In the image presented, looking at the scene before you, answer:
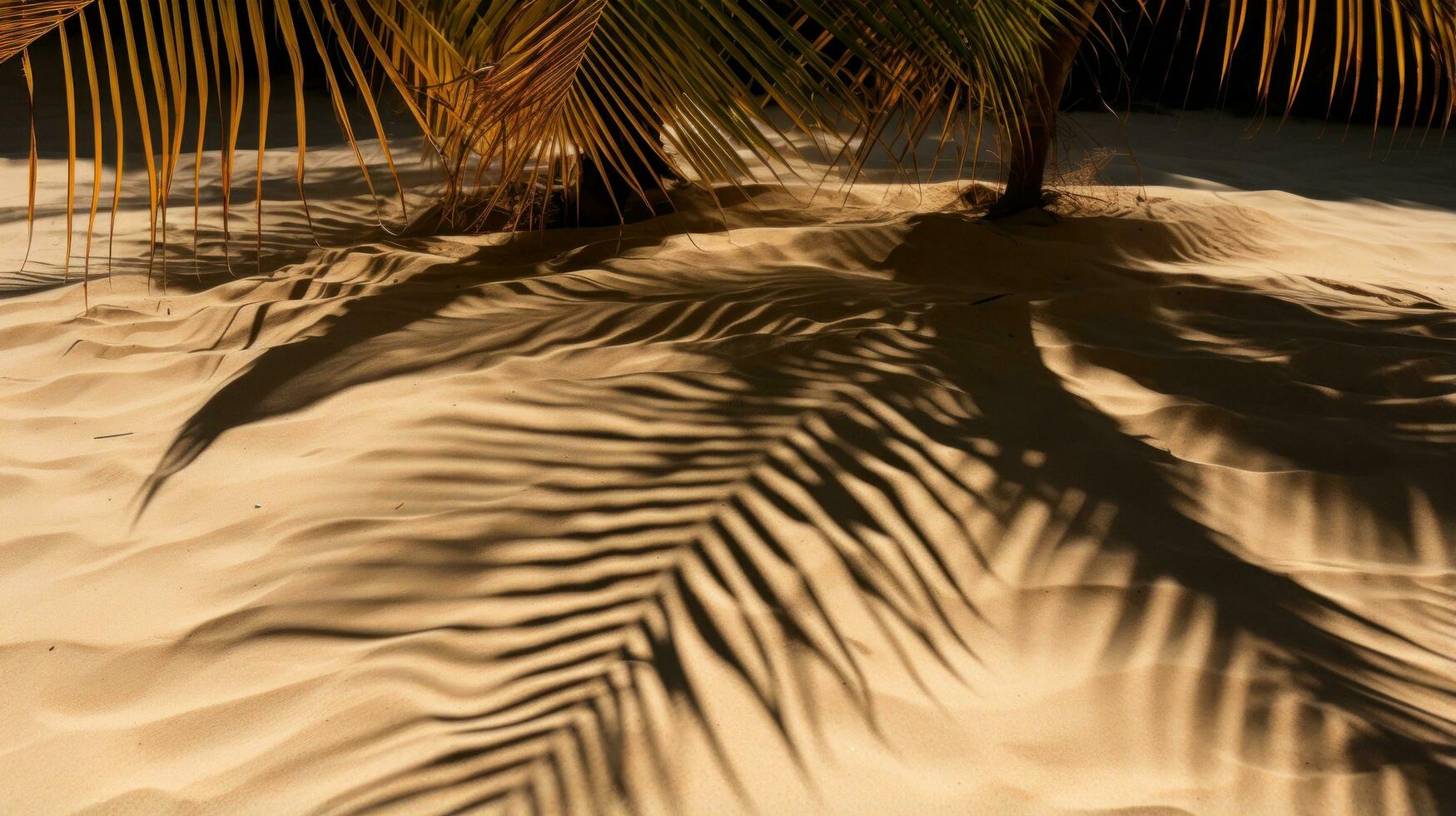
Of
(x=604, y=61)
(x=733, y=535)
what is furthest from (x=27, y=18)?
(x=733, y=535)

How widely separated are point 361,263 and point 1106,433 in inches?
76.1

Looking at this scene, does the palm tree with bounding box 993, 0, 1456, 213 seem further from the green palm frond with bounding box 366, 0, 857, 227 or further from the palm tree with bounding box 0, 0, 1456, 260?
the green palm frond with bounding box 366, 0, 857, 227

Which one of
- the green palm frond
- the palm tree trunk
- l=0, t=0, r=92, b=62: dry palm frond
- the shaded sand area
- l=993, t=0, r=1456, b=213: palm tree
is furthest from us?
the palm tree trunk

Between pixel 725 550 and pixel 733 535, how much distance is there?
3 centimetres

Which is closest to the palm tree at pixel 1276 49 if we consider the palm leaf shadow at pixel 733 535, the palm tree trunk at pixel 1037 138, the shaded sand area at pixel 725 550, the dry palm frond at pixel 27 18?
the palm tree trunk at pixel 1037 138

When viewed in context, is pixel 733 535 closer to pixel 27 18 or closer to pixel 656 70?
pixel 656 70

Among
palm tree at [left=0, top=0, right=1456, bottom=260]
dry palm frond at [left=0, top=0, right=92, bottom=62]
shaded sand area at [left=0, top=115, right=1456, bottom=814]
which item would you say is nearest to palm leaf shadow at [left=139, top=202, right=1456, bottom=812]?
shaded sand area at [left=0, top=115, right=1456, bottom=814]

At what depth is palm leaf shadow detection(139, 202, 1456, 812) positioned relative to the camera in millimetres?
1131

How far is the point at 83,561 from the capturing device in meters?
1.47

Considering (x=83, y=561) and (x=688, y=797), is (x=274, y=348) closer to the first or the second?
(x=83, y=561)

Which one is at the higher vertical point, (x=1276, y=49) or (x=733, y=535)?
(x=1276, y=49)

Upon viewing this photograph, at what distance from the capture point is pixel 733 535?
4.66 ft

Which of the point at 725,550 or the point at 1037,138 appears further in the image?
the point at 1037,138

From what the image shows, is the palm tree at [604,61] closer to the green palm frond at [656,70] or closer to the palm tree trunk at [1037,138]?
the green palm frond at [656,70]
